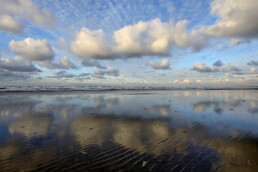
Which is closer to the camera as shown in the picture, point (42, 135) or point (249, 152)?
point (249, 152)

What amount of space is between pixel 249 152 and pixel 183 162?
3014 millimetres

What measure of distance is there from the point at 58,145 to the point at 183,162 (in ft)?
17.0

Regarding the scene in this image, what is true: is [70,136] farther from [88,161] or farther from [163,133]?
[163,133]

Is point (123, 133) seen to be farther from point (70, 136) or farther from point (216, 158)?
point (216, 158)

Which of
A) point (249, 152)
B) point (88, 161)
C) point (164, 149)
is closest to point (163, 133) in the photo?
point (164, 149)

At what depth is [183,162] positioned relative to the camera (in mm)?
5004

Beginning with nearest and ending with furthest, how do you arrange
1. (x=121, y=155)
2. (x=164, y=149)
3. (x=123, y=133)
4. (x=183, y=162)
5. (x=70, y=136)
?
(x=183, y=162) < (x=121, y=155) < (x=164, y=149) < (x=70, y=136) < (x=123, y=133)

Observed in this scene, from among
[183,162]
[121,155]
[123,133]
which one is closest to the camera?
[183,162]

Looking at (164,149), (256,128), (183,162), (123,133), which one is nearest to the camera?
(183,162)

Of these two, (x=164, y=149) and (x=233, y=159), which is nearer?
(x=233, y=159)

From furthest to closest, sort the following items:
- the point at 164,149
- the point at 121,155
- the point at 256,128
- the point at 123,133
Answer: the point at 256,128, the point at 123,133, the point at 164,149, the point at 121,155

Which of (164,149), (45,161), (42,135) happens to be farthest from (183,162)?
(42,135)

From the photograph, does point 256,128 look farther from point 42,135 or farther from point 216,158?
point 42,135

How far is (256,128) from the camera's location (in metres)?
8.96
